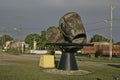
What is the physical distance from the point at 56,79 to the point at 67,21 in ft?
20.5

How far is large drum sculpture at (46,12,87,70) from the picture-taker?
2286 centimetres

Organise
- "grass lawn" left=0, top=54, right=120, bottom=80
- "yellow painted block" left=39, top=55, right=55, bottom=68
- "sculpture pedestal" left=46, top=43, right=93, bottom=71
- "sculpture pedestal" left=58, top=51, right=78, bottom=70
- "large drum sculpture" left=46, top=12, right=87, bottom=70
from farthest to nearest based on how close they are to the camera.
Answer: "yellow painted block" left=39, top=55, right=55, bottom=68 < "sculpture pedestal" left=58, top=51, right=78, bottom=70 < "sculpture pedestal" left=46, top=43, right=93, bottom=71 < "large drum sculpture" left=46, top=12, right=87, bottom=70 < "grass lawn" left=0, top=54, right=120, bottom=80

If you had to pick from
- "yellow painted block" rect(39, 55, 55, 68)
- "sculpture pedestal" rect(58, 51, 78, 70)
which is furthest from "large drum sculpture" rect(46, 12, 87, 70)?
"yellow painted block" rect(39, 55, 55, 68)

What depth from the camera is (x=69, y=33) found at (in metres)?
23.0

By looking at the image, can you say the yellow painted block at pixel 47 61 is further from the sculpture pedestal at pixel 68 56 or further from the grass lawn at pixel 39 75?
the sculpture pedestal at pixel 68 56

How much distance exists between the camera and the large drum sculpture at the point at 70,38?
22859 mm

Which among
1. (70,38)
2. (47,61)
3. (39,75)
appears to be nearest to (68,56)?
(70,38)

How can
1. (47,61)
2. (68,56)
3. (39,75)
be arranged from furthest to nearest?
1. (47,61)
2. (68,56)
3. (39,75)

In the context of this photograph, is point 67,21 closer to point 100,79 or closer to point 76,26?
point 76,26

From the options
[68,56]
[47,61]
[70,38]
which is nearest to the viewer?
[70,38]

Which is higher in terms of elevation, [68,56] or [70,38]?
[70,38]

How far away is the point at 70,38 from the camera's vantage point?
2323 cm

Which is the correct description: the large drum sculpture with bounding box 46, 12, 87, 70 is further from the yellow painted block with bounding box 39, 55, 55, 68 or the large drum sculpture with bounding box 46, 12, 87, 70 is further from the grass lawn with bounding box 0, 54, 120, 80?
the yellow painted block with bounding box 39, 55, 55, 68

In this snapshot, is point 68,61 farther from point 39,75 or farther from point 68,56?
point 39,75
